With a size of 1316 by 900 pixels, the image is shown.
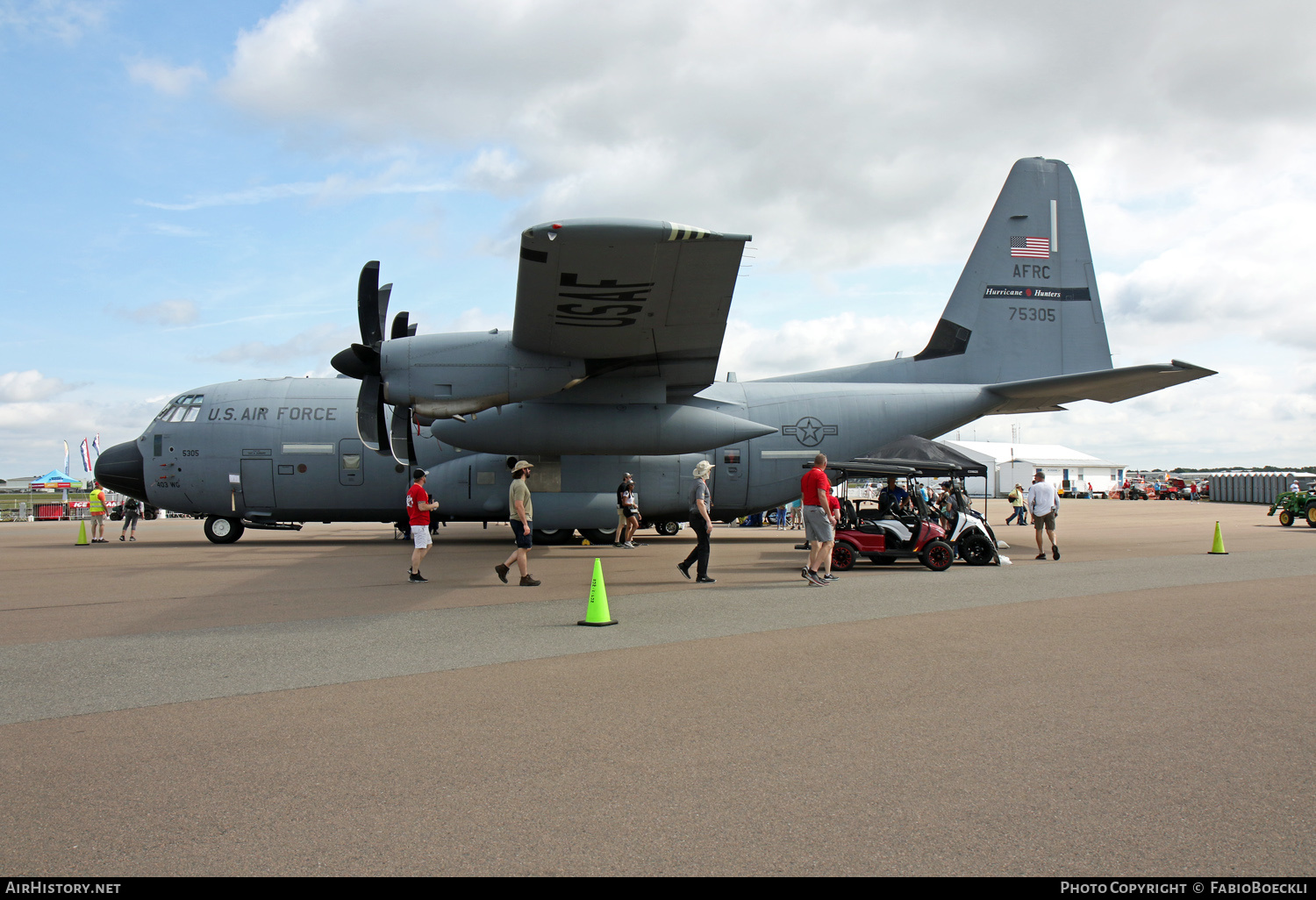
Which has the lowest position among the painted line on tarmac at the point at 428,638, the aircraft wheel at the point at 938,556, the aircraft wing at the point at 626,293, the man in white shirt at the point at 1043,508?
the painted line on tarmac at the point at 428,638

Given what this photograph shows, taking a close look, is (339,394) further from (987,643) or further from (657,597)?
(987,643)

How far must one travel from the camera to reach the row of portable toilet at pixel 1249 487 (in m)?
49.3

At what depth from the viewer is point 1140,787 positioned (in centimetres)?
341

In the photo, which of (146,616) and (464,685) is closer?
(464,685)

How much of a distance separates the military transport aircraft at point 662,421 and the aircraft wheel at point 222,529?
1.6 inches

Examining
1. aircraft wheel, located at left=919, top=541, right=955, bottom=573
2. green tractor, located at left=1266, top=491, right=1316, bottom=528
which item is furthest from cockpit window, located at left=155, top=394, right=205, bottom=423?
green tractor, located at left=1266, top=491, right=1316, bottom=528

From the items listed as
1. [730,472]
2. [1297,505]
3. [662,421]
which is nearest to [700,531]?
[662,421]

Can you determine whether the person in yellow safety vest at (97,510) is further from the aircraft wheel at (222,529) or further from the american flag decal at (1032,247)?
the american flag decal at (1032,247)

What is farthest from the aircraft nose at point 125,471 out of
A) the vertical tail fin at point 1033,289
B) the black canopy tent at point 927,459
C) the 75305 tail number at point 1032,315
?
the 75305 tail number at point 1032,315

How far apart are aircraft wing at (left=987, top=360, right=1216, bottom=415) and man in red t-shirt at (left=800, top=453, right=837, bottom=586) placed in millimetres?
6883

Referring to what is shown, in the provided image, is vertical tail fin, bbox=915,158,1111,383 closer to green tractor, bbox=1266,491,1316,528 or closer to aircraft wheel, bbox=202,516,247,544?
green tractor, bbox=1266,491,1316,528

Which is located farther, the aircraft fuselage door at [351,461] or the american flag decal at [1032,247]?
the aircraft fuselage door at [351,461]
